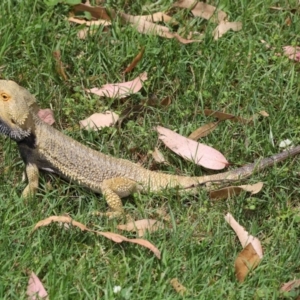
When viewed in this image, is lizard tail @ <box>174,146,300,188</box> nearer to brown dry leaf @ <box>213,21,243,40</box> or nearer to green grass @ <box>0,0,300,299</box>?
green grass @ <box>0,0,300,299</box>

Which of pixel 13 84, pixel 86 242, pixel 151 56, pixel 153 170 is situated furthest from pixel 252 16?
pixel 86 242

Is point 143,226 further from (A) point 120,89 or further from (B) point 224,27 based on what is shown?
(B) point 224,27

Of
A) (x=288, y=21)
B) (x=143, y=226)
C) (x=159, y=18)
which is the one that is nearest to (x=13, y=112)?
(x=143, y=226)

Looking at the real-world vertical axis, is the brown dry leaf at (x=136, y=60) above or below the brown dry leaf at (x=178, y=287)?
above

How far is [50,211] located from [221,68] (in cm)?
204

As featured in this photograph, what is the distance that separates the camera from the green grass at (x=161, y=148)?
4.99 metres

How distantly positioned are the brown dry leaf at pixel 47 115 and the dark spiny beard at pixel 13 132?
1.57 ft

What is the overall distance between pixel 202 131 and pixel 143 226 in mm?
1159

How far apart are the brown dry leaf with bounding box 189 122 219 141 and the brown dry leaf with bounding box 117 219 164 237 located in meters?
1.02

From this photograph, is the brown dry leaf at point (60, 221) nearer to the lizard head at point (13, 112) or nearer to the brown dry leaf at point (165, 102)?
the lizard head at point (13, 112)

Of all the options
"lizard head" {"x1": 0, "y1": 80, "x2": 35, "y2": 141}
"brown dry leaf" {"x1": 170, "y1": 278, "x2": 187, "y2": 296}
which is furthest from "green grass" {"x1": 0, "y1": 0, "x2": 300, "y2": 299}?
"lizard head" {"x1": 0, "y1": 80, "x2": 35, "y2": 141}

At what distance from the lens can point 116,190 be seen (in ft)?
18.9

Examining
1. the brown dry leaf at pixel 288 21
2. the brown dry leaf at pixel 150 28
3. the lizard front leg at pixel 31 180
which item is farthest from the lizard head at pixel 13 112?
the brown dry leaf at pixel 288 21

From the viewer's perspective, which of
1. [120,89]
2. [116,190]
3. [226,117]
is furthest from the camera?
[120,89]
